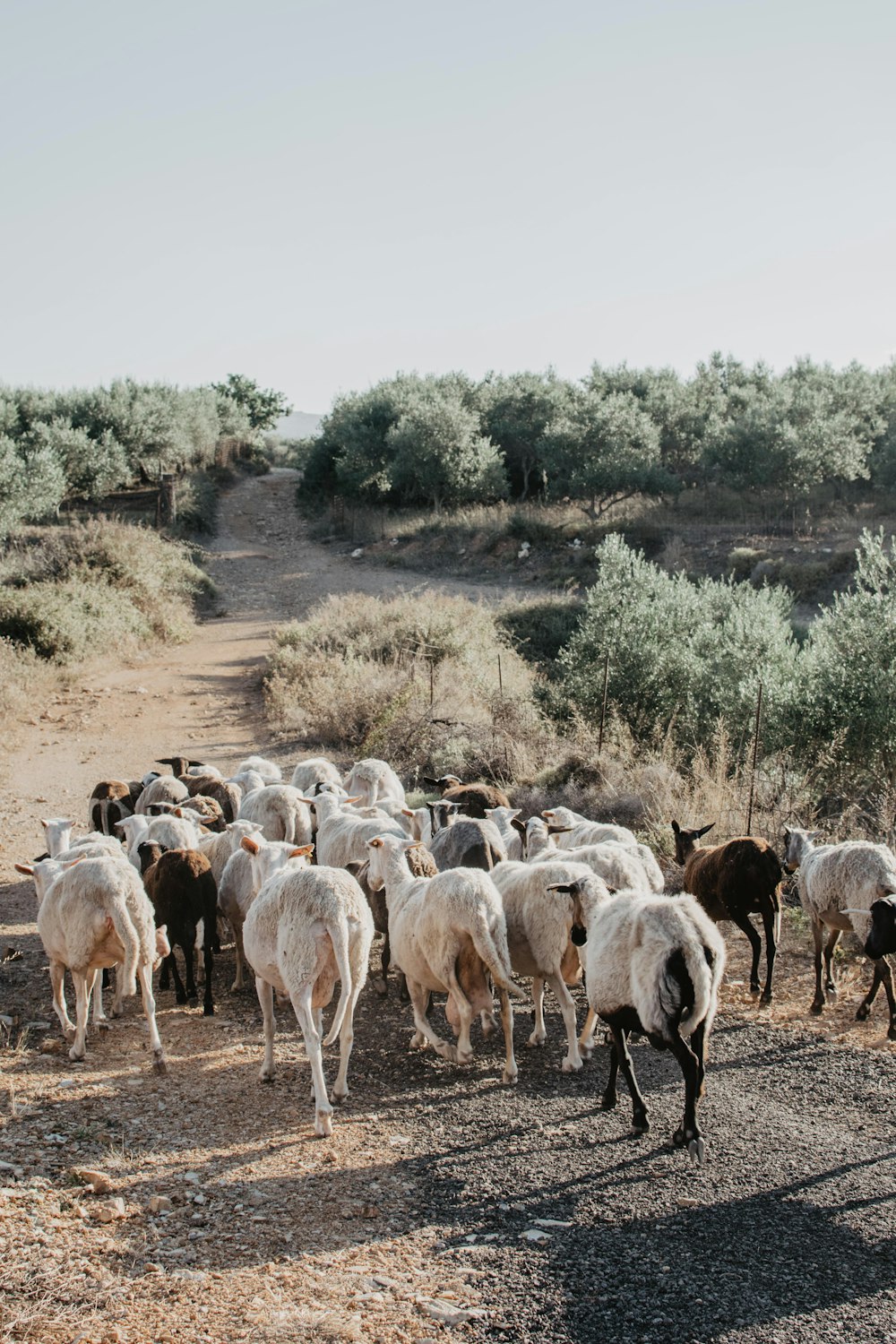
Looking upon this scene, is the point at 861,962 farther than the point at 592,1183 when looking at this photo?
Yes

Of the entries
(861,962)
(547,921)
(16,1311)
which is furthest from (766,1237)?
(861,962)

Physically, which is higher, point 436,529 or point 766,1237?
point 436,529

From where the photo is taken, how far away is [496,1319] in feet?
14.6

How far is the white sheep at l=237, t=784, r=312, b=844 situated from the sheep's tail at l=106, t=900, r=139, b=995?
3.35 metres

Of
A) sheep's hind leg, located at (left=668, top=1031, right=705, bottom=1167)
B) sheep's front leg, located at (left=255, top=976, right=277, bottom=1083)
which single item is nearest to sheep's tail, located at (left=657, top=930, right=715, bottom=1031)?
sheep's hind leg, located at (left=668, top=1031, right=705, bottom=1167)

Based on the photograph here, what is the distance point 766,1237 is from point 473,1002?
2648 mm

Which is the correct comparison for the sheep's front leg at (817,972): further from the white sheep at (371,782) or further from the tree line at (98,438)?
the tree line at (98,438)

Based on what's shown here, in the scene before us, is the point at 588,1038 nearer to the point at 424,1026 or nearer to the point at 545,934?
the point at 545,934

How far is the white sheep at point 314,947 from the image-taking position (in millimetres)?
6543

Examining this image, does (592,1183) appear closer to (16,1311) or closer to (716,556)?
(16,1311)

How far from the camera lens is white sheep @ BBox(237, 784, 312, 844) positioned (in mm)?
10648

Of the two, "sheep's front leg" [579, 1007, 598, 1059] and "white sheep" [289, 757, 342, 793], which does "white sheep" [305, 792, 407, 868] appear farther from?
"white sheep" [289, 757, 342, 793]

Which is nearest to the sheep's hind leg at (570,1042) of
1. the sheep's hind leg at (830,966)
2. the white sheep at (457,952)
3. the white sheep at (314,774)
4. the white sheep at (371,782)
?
the white sheep at (457,952)

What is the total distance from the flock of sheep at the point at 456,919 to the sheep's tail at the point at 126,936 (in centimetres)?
1
